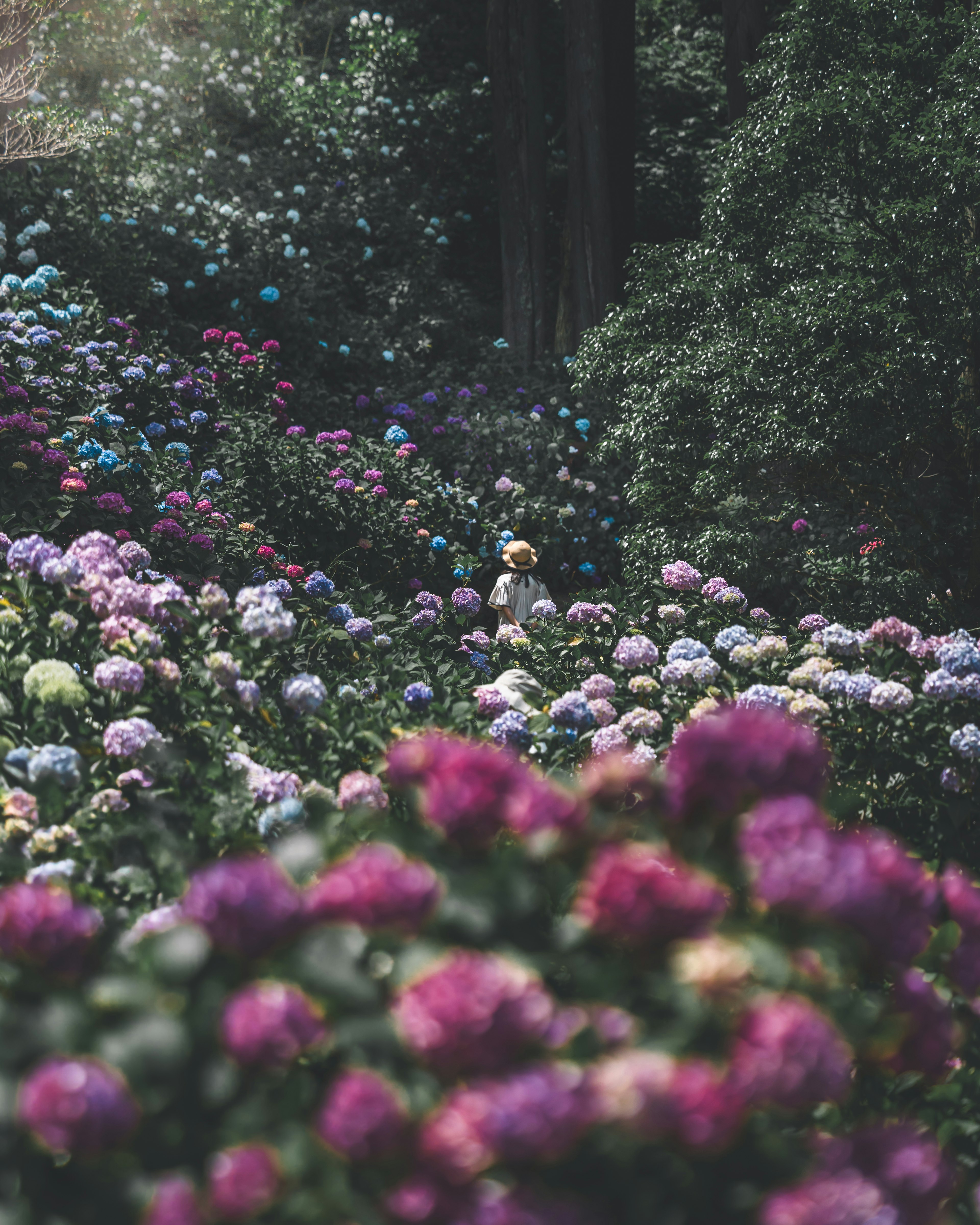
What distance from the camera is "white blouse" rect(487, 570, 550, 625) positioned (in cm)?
525

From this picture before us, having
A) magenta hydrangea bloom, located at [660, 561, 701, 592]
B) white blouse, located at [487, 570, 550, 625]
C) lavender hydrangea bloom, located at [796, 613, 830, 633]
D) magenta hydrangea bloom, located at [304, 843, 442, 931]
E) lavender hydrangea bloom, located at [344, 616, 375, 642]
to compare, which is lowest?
magenta hydrangea bloom, located at [304, 843, 442, 931]

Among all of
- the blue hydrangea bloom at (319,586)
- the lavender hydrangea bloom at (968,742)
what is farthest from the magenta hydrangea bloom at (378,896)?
the blue hydrangea bloom at (319,586)

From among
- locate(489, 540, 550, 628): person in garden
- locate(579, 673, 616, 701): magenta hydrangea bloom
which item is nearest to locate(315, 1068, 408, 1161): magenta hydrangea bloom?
locate(579, 673, 616, 701): magenta hydrangea bloom

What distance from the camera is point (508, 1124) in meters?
0.85

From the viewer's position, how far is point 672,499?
5.82 metres

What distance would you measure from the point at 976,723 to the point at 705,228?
3.87m

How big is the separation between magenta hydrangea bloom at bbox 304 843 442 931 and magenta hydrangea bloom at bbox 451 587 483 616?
10.3 ft

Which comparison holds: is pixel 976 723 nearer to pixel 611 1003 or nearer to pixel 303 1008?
pixel 611 1003

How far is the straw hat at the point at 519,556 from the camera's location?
5160 millimetres

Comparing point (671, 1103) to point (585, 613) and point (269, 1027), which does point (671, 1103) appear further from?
point (585, 613)

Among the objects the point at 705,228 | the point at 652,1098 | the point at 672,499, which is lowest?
the point at 652,1098

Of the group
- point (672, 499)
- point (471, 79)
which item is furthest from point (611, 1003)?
point (471, 79)

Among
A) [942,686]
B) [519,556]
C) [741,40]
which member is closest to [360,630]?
[942,686]

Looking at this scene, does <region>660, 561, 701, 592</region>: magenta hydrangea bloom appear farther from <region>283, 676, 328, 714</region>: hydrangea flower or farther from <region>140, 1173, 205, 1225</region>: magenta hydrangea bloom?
<region>140, 1173, 205, 1225</region>: magenta hydrangea bloom
